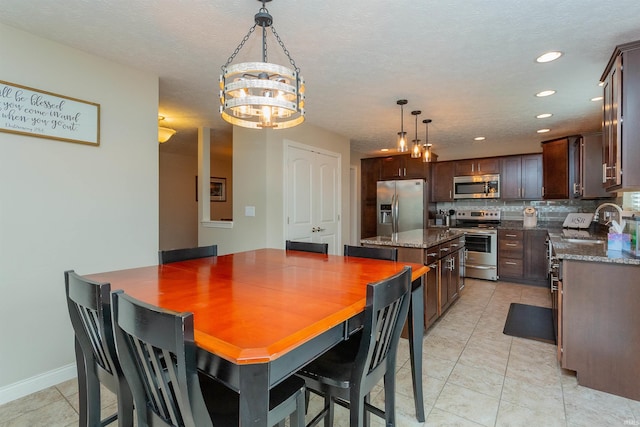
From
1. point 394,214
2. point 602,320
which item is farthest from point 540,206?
point 602,320

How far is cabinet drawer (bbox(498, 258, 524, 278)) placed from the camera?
4.75 m

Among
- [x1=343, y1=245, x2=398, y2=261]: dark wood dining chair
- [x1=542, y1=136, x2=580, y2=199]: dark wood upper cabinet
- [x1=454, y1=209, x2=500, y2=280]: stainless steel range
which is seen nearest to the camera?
[x1=343, y1=245, x2=398, y2=261]: dark wood dining chair

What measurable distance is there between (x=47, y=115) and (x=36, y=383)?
1724 millimetres

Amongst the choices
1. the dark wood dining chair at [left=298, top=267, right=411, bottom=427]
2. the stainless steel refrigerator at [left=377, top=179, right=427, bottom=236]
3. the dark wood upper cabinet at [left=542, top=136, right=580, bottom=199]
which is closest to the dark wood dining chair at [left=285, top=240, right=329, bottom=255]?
the dark wood dining chair at [left=298, top=267, right=411, bottom=427]

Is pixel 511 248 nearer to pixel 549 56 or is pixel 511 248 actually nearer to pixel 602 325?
pixel 602 325

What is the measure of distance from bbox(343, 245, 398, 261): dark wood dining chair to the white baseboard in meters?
2.08

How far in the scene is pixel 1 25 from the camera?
1.89m

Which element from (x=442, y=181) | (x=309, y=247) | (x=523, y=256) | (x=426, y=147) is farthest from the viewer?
(x=442, y=181)

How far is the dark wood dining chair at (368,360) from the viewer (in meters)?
1.14

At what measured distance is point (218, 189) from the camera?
716 centimetres

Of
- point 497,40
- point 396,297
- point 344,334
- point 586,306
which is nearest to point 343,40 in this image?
point 497,40

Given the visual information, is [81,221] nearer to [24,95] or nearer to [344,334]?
[24,95]

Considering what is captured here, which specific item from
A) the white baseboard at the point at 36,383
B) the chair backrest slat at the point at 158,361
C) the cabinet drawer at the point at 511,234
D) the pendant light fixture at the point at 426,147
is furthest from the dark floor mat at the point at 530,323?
the white baseboard at the point at 36,383

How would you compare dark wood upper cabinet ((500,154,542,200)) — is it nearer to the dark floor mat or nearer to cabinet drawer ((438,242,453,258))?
the dark floor mat
